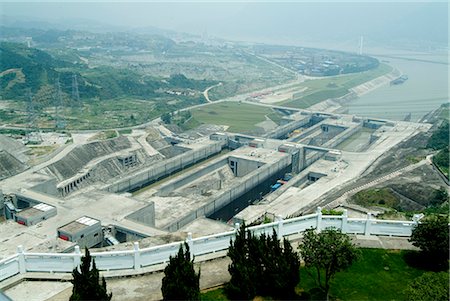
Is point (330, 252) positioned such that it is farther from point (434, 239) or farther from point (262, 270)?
point (434, 239)

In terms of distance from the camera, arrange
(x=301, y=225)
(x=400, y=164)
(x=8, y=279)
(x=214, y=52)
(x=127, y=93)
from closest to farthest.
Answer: (x=8, y=279) < (x=301, y=225) < (x=400, y=164) < (x=127, y=93) < (x=214, y=52)

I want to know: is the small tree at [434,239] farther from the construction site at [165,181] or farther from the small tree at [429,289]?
the construction site at [165,181]

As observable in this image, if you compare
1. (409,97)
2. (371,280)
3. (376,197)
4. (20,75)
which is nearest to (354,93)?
(409,97)

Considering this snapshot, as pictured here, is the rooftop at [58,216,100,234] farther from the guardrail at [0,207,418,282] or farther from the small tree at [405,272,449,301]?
the small tree at [405,272,449,301]

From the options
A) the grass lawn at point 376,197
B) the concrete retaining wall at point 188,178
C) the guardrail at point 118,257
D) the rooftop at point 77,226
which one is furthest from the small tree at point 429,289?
the concrete retaining wall at point 188,178

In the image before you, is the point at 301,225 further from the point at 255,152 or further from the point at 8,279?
the point at 255,152

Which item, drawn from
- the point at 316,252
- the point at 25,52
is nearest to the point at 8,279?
the point at 316,252
